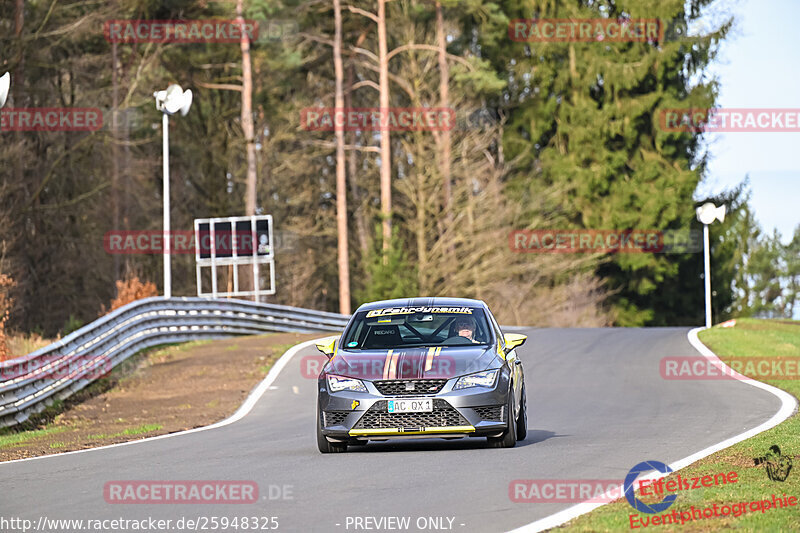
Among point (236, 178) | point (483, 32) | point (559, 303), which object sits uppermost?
point (483, 32)

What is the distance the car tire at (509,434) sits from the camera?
12.5 meters

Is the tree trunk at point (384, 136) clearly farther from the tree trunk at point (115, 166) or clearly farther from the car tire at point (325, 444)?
the car tire at point (325, 444)

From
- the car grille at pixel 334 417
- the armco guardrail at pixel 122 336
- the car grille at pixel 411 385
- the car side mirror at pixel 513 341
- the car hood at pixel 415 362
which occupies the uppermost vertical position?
the car side mirror at pixel 513 341

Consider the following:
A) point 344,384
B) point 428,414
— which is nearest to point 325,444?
point 344,384

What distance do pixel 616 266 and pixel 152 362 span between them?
122 ft

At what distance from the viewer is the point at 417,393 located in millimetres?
12266

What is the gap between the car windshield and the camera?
13273mm

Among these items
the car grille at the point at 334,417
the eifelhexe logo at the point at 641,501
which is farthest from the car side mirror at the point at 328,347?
the eifelhexe logo at the point at 641,501

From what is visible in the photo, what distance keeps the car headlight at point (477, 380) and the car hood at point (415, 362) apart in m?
0.05

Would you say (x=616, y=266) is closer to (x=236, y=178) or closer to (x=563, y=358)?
(x=236, y=178)

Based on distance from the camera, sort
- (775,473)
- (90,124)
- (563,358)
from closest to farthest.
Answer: (775,473)
(563,358)
(90,124)

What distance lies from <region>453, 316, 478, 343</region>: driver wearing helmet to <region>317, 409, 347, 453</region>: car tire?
5.53 feet

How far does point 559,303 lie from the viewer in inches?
2270

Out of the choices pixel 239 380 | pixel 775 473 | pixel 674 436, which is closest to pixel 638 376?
pixel 239 380
